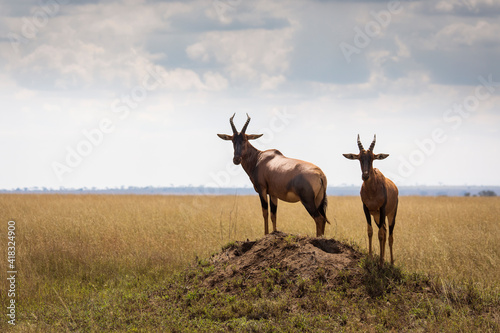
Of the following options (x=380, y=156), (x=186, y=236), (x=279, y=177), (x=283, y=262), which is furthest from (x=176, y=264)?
(x=380, y=156)

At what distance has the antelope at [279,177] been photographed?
12.0 meters

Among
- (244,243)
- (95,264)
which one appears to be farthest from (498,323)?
(95,264)

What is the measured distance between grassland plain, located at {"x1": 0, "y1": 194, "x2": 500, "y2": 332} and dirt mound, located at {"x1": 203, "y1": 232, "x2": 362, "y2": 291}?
409 millimetres

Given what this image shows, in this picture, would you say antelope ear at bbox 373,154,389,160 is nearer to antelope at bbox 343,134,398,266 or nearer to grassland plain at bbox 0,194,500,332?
antelope at bbox 343,134,398,266

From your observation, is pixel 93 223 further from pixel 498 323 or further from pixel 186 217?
pixel 498 323

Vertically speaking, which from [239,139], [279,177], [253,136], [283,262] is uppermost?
[253,136]

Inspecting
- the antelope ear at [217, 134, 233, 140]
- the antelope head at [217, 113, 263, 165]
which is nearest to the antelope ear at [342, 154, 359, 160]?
the antelope head at [217, 113, 263, 165]

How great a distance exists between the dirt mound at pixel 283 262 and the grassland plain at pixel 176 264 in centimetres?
41

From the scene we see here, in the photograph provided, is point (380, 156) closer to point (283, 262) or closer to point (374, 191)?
point (374, 191)

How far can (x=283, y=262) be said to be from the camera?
10234 mm

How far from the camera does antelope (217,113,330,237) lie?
12.0 metres

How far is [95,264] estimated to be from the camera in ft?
43.5

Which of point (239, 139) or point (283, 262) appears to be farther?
point (239, 139)

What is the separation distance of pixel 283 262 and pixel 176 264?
3.83 meters
